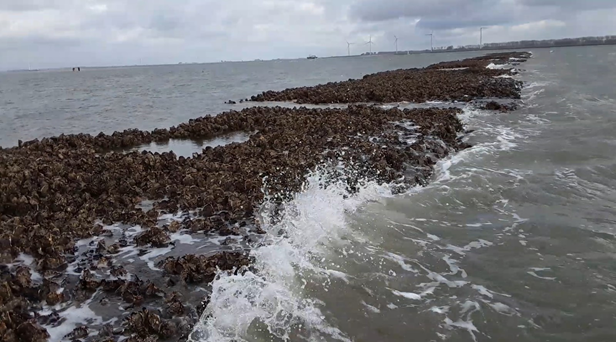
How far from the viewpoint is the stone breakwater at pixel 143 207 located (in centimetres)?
582

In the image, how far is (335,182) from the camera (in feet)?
36.6

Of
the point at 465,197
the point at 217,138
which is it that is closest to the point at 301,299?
the point at 465,197

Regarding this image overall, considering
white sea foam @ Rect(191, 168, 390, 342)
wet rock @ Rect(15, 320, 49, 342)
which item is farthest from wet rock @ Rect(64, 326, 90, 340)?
white sea foam @ Rect(191, 168, 390, 342)

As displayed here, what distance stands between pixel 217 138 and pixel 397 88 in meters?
18.4

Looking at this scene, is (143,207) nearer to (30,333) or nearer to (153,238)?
(153,238)

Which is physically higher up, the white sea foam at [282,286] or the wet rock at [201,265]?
the wet rock at [201,265]

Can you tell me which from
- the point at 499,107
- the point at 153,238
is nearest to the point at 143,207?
the point at 153,238

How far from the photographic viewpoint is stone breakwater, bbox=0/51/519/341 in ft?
19.1

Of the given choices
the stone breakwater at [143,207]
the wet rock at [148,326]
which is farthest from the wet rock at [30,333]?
the wet rock at [148,326]

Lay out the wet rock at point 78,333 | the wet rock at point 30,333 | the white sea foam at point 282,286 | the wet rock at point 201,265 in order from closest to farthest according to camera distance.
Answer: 1. the wet rock at point 30,333
2. the wet rock at point 78,333
3. the white sea foam at point 282,286
4. the wet rock at point 201,265

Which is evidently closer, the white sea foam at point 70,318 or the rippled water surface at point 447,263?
the white sea foam at point 70,318

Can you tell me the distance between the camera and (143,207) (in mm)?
9664

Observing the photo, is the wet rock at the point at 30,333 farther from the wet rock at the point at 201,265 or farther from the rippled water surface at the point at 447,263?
the wet rock at the point at 201,265

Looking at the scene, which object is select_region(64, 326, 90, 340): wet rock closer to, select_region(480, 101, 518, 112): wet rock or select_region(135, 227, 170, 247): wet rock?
select_region(135, 227, 170, 247): wet rock
